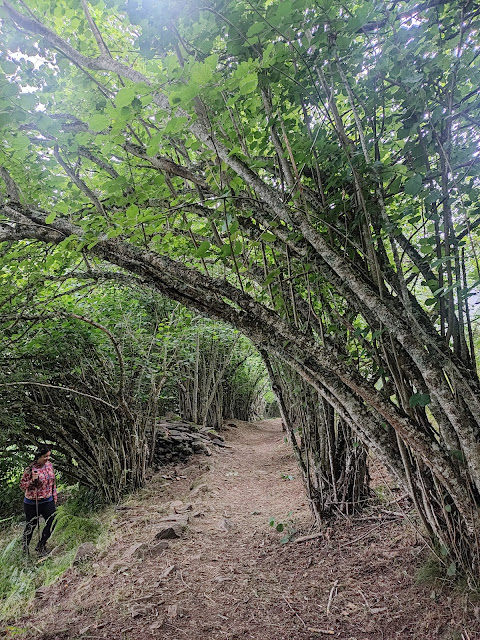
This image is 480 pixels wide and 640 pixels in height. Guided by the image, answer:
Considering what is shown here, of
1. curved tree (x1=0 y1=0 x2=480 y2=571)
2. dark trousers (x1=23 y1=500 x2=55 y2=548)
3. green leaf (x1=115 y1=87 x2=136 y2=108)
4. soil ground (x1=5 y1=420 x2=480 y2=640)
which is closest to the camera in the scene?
green leaf (x1=115 y1=87 x2=136 y2=108)

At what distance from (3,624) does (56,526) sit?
226 cm

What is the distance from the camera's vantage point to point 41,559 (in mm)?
3982

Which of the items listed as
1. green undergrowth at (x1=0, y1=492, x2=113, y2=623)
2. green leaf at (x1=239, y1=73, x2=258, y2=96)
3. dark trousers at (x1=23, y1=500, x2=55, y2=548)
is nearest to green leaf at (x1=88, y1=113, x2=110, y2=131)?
green leaf at (x1=239, y1=73, x2=258, y2=96)

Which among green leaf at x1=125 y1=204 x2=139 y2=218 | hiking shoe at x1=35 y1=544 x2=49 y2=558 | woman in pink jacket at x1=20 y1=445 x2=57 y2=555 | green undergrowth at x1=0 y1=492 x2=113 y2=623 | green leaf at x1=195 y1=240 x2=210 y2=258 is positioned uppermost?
green leaf at x1=125 y1=204 x2=139 y2=218

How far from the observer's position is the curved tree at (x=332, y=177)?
1.63 m

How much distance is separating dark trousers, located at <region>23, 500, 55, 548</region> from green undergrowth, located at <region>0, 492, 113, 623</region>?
11 cm

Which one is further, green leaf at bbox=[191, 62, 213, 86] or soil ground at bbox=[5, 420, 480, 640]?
soil ground at bbox=[5, 420, 480, 640]

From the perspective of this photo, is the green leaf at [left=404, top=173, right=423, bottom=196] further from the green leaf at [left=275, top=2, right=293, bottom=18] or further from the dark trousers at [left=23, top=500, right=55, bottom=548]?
the dark trousers at [left=23, top=500, right=55, bottom=548]

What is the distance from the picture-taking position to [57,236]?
2209 millimetres

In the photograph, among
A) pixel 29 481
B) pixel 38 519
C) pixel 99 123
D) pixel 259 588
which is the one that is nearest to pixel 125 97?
pixel 99 123

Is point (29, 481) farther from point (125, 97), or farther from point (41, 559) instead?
point (125, 97)

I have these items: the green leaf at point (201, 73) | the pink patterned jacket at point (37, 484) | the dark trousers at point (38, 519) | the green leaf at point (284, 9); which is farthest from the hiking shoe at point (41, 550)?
the green leaf at point (284, 9)

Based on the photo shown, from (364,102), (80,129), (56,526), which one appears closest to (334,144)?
(364,102)

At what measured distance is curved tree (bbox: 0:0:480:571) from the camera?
1633mm
